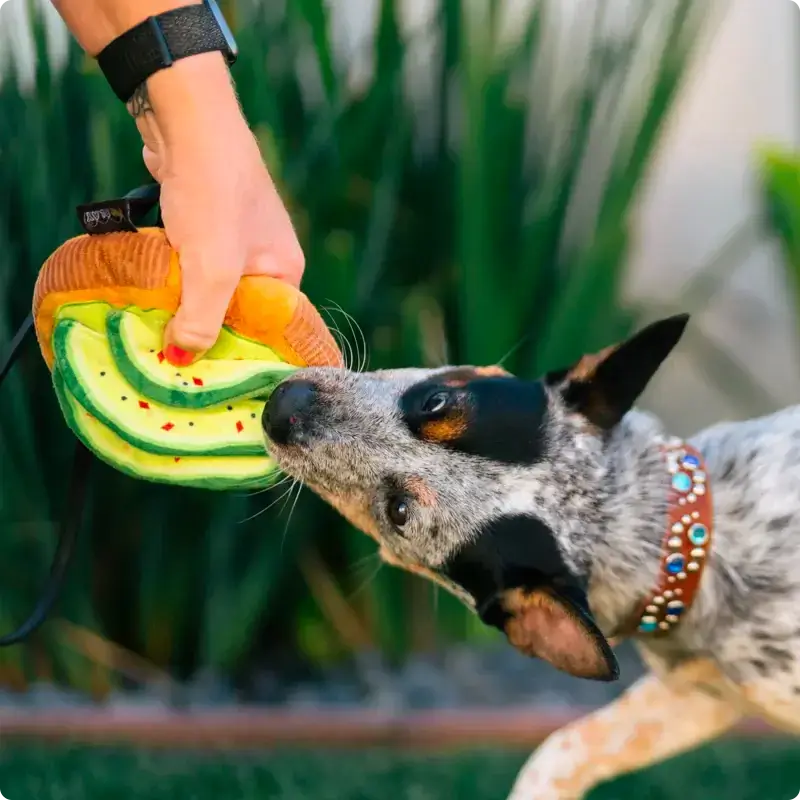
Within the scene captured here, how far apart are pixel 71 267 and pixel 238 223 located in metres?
0.20

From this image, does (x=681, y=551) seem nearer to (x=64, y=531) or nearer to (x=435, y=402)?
(x=435, y=402)

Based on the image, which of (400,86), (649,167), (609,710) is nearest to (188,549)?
(609,710)

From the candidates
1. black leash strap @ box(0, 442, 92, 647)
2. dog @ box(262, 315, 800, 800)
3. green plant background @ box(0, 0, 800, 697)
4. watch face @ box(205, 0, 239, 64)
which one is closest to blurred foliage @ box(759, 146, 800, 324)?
green plant background @ box(0, 0, 800, 697)

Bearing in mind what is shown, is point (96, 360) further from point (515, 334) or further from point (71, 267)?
point (515, 334)

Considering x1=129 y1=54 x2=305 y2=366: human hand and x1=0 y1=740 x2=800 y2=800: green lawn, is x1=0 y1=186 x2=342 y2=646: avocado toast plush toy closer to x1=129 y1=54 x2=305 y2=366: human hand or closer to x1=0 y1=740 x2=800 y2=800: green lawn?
x1=129 y1=54 x2=305 y2=366: human hand

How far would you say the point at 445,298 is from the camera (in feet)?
5.53

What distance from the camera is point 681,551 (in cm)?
93

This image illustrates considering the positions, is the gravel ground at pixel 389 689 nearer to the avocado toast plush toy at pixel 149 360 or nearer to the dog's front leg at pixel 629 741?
the dog's front leg at pixel 629 741

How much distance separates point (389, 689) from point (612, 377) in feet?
3.21

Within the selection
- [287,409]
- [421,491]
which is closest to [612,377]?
[421,491]

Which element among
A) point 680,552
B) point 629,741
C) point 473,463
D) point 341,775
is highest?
point 473,463

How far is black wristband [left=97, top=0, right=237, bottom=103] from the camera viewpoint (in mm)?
771

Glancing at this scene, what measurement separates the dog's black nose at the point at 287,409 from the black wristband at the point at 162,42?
1.04 ft

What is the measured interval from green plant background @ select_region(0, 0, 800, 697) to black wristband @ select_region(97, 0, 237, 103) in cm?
68
